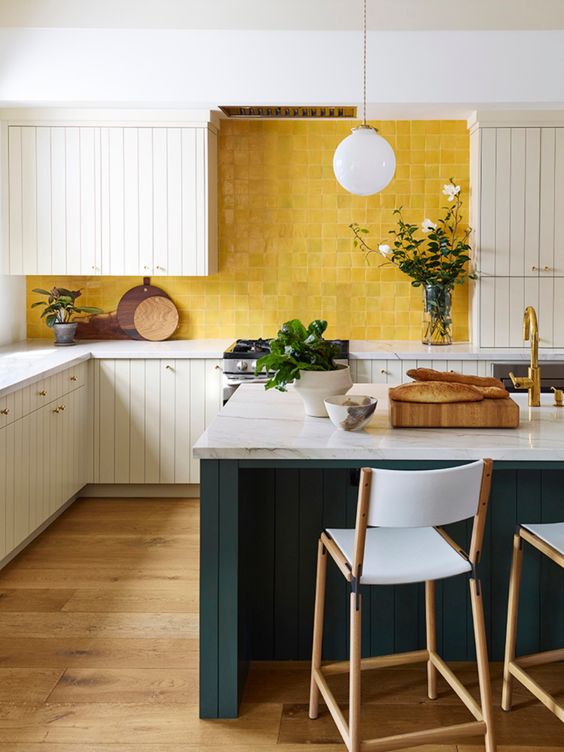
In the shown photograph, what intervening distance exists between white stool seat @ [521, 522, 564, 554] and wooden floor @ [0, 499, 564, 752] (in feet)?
1.87

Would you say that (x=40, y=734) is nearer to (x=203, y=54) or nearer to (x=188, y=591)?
(x=188, y=591)

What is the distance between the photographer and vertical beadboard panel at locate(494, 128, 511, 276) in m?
5.14

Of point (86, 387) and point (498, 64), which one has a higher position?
point (498, 64)

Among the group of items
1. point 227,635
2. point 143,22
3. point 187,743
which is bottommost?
point 187,743

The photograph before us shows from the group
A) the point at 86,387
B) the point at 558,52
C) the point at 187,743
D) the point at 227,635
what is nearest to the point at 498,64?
the point at 558,52

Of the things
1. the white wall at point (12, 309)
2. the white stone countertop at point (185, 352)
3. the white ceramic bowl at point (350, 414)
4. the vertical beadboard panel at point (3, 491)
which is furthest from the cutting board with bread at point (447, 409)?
the white wall at point (12, 309)

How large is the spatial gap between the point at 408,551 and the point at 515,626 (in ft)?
1.67

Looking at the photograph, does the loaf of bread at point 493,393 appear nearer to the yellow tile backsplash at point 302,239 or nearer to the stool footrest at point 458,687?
the stool footrest at point 458,687

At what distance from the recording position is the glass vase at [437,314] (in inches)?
209

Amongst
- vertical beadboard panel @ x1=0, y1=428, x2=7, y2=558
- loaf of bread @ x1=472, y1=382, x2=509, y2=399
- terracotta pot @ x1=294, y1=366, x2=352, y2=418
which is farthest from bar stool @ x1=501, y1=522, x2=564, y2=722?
vertical beadboard panel @ x1=0, y1=428, x2=7, y2=558

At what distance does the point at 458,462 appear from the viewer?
2551mm

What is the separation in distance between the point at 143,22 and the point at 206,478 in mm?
3279

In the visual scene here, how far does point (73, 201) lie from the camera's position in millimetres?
5242

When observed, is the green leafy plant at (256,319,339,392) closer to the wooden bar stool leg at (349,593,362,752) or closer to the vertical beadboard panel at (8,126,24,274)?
the wooden bar stool leg at (349,593,362,752)
